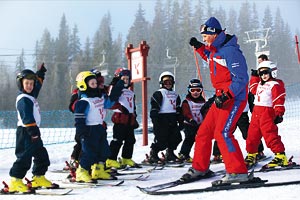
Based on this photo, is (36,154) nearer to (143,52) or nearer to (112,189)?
(112,189)

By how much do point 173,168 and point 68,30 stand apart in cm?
8781

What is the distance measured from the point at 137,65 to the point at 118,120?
13.4 ft

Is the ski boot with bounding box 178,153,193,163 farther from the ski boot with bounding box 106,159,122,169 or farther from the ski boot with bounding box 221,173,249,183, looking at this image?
the ski boot with bounding box 221,173,249,183

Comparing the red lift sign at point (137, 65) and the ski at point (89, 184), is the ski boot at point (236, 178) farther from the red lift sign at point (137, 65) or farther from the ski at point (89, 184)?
the red lift sign at point (137, 65)

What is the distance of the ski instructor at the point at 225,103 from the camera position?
16.7 feet

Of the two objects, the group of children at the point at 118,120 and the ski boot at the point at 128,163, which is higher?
the group of children at the point at 118,120

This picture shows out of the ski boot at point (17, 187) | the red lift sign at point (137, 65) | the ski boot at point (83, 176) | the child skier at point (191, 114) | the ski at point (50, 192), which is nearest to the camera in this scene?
the ski at point (50, 192)

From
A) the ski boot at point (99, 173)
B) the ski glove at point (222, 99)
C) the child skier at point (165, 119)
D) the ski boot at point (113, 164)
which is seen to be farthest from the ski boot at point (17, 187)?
the child skier at point (165, 119)

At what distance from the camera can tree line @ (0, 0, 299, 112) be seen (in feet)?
236

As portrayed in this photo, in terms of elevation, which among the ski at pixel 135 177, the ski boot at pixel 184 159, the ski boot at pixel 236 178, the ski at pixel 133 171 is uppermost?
the ski boot at pixel 236 178

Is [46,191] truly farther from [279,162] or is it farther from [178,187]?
[279,162]

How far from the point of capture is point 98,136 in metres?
6.39

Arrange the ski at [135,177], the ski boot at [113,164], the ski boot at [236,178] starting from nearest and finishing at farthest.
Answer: the ski boot at [236,178] < the ski at [135,177] < the ski boot at [113,164]

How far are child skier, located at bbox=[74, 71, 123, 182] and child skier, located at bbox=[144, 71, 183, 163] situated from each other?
1780 millimetres
